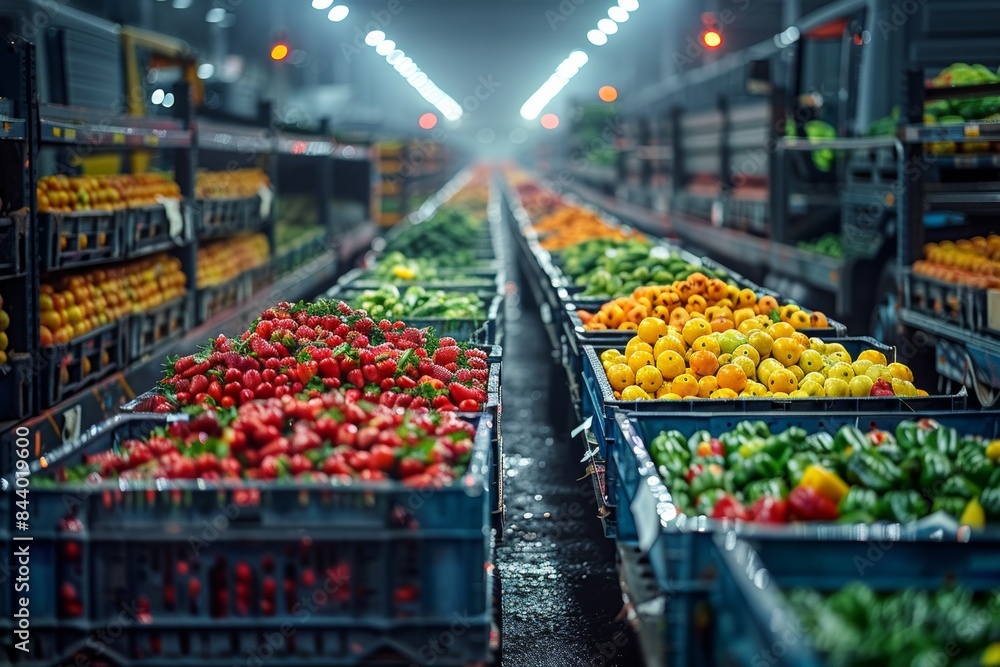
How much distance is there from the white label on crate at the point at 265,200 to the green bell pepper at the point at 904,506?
29.2 ft

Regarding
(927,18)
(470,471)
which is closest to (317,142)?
(927,18)

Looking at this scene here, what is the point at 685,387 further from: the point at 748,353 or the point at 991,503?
the point at 991,503

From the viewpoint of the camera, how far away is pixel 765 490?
3.32 metres

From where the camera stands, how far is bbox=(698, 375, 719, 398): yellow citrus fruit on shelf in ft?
16.1

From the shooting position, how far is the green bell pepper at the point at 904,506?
10.3 ft

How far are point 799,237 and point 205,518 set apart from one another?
1022cm

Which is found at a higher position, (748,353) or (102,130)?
(102,130)

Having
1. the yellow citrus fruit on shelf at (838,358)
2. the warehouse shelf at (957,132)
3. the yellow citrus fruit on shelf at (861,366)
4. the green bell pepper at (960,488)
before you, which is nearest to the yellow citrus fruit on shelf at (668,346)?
the yellow citrus fruit on shelf at (838,358)

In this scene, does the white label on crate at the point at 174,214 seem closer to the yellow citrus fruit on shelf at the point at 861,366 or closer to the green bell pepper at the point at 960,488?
the yellow citrus fruit on shelf at the point at 861,366

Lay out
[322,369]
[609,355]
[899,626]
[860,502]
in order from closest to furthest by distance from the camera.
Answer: [899,626], [860,502], [322,369], [609,355]

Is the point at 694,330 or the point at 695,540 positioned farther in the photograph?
the point at 694,330

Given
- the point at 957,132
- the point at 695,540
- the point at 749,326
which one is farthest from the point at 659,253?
the point at 695,540

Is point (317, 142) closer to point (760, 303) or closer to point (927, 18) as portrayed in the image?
point (927, 18)

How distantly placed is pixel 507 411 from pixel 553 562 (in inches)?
142
